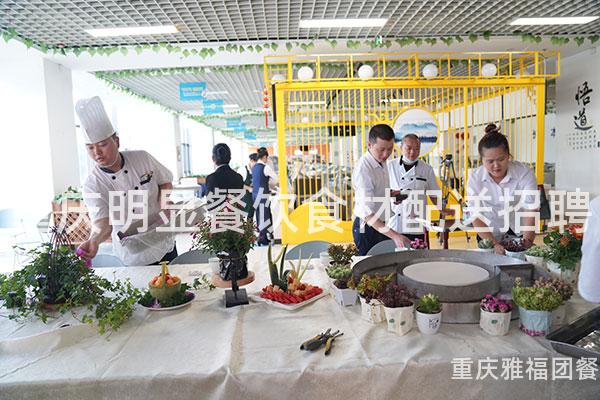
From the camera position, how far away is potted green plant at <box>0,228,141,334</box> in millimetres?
1808

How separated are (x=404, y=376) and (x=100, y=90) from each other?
9.36m

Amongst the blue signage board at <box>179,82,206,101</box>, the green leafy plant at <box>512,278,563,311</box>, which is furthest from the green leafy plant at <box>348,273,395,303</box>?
the blue signage board at <box>179,82,206,101</box>

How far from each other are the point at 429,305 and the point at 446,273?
38cm

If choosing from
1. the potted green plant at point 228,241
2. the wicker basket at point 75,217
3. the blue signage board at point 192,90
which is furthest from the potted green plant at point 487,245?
the blue signage board at point 192,90

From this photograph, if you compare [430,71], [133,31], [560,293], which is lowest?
[560,293]

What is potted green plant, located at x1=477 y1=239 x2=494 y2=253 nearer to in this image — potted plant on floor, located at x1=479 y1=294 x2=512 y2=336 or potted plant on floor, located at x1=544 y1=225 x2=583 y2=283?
potted plant on floor, located at x1=544 y1=225 x2=583 y2=283

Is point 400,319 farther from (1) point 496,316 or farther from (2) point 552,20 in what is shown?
(2) point 552,20

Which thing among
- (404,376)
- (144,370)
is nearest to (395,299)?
(404,376)

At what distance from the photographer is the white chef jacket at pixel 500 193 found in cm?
274

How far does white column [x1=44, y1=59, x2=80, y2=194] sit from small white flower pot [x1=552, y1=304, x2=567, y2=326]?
6.47m

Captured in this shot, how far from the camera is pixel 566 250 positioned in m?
1.95

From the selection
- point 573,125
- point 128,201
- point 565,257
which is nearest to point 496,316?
point 565,257

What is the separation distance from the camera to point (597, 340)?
56.2 inches

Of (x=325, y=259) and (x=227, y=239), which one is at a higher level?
(x=227, y=239)
